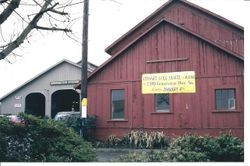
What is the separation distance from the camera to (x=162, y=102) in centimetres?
1927

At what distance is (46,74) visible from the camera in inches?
1374

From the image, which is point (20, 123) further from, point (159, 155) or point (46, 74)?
point (46, 74)

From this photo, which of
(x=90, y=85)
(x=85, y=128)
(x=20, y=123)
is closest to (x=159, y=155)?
(x=20, y=123)

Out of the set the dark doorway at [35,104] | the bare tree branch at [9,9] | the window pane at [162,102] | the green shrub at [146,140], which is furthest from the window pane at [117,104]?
the dark doorway at [35,104]

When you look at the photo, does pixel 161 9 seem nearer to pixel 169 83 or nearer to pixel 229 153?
pixel 169 83

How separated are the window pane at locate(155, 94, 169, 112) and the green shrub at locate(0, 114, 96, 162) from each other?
11.3 metres

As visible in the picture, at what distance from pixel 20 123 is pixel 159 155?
3134mm

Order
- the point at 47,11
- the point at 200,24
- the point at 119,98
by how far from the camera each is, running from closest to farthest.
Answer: the point at 47,11 → the point at 119,98 → the point at 200,24

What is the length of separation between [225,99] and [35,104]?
76.9 ft

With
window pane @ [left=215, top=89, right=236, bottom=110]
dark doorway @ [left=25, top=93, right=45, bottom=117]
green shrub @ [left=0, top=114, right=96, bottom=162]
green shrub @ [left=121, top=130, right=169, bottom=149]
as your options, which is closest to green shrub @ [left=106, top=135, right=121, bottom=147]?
green shrub @ [left=121, top=130, right=169, bottom=149]

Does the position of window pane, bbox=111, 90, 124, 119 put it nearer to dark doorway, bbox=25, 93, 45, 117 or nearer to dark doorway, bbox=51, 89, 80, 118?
dark doorway, bbox=51, 89, 80, 118

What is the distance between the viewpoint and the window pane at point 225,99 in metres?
17.8

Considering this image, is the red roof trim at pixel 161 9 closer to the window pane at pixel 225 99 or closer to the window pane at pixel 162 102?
the window pane at pixel 225 99

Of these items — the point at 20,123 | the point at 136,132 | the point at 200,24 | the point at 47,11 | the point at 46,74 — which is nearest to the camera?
the point at 20,123
